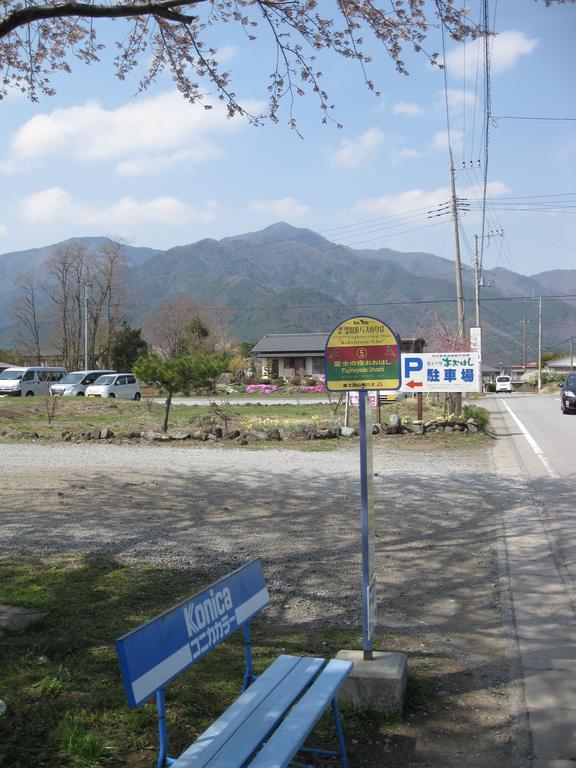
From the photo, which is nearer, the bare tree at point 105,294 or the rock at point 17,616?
the rock at point 17,616

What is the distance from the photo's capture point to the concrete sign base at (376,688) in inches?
150

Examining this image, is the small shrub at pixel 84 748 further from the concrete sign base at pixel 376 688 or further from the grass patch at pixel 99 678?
the concrete sign base at pixel 376 688

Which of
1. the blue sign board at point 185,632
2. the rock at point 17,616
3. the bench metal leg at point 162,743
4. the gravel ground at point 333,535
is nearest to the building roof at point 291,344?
the gravel ground at point 333,535

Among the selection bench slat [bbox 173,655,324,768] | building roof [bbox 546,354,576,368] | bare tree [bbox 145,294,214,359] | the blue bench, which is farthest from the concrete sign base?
building roof [bbox 546,354,576,368]

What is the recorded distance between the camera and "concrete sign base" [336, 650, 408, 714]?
3820mm

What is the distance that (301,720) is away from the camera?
2.99 meters

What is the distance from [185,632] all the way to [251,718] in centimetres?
43

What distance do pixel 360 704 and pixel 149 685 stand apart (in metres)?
1.59

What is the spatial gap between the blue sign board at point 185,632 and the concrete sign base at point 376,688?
0.64 metres

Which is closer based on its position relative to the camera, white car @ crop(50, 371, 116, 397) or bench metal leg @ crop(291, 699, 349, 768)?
bench metal leg @ crop(291, 699, 349, 768)

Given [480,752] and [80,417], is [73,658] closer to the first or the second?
[480,752]

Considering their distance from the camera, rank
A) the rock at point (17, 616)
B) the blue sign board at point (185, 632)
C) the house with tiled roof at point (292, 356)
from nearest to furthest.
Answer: the blue sign board at point (185, 632), the rock at point (17, 616), the house with tiled roof at point (292, 356)

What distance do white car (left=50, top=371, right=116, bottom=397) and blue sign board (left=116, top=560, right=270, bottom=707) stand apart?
34960 mm

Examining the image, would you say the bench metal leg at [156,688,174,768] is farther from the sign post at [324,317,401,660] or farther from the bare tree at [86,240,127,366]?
the bare tree at [86,240,127,366]
